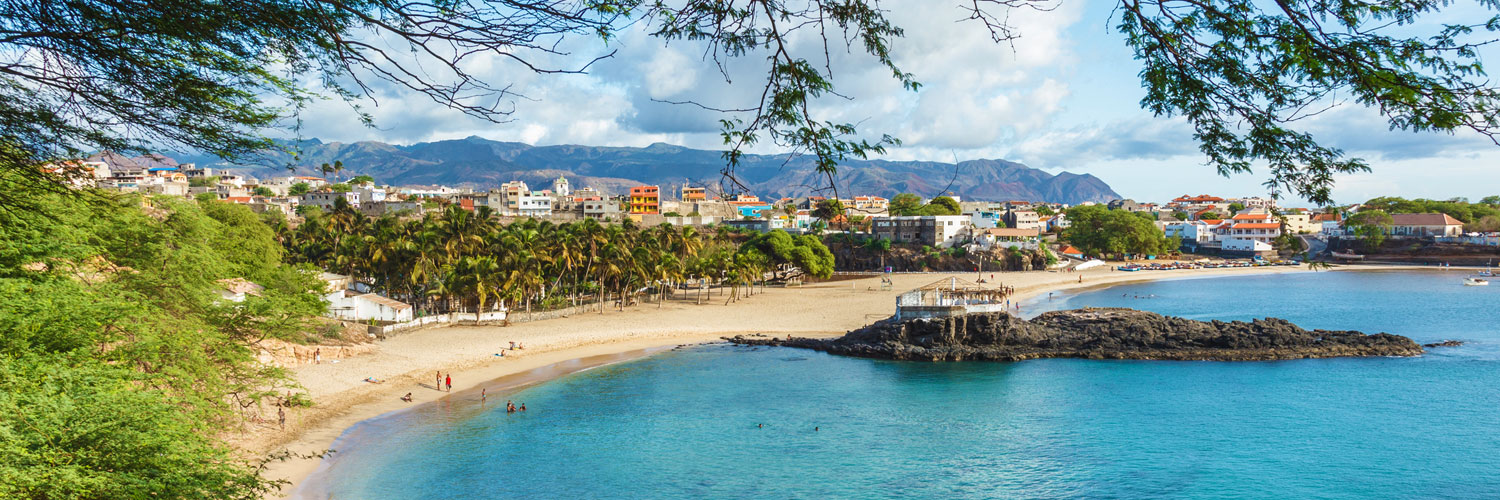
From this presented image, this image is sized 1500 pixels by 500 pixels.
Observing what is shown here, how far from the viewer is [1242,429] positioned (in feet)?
71.2

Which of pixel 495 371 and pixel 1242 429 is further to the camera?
pixel 495 371

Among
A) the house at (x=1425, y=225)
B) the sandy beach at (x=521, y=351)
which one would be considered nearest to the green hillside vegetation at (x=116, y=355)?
the sandy beach at (x=521, y=351)

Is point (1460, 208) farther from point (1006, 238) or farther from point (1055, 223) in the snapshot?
point (1006, 238)

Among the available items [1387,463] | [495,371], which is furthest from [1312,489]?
[495,371]

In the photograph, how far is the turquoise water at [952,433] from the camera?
672 inches

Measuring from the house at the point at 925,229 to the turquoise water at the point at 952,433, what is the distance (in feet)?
154

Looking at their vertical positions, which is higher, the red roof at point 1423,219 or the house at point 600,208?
the house at point 600,208

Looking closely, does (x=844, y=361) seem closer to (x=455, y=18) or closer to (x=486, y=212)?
(x=486, y=212)

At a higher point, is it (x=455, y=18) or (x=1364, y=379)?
(x=455, y=18)

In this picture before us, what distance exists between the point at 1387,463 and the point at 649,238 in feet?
109

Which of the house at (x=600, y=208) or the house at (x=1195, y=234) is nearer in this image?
the house at (x=600, y=208)

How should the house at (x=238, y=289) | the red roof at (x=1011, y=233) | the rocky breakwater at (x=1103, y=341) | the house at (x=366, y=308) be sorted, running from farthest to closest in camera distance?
1. the red roof at (x=1011, y=233)
2. the rocky breakwater at (x=1103, y=341)
3. the house at (x=366, y=308)
4. the house at (x=238, y=289)

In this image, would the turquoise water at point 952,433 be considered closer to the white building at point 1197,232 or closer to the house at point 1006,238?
the house at point 1006,238

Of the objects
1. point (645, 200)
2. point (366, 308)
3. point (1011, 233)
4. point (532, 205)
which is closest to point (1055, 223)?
point (1011, 233)
